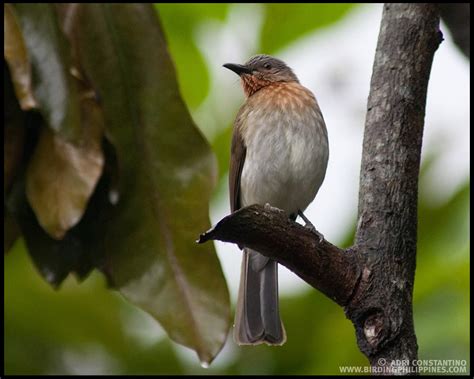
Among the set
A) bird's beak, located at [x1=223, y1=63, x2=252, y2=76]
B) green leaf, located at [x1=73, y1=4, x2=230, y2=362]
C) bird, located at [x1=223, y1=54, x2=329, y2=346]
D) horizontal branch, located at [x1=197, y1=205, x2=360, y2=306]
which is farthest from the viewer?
bird's beak, located at [x1=223, y1=63, x2=252, y2=76]

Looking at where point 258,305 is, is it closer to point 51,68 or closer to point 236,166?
point 236,166

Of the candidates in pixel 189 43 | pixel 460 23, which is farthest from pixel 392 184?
pixel 189 43

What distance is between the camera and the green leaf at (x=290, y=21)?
Answer: 5.14m

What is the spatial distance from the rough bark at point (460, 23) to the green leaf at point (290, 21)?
4.23ft

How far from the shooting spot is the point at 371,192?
10.4 feet

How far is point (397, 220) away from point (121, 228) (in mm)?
1121

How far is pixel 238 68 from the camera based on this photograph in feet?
16.6

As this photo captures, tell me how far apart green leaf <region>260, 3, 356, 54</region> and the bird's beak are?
165 mm

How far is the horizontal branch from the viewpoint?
8.96ft

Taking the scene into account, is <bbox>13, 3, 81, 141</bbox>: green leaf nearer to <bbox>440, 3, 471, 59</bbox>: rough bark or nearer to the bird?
the bird

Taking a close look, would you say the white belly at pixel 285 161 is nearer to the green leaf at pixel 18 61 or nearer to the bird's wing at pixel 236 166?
the bird's wing at pixel 236 166

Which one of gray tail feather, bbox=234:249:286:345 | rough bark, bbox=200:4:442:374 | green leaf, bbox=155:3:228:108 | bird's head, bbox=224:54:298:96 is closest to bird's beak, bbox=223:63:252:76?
bird's head, bbox=224:54:298:96

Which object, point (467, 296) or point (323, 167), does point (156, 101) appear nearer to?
point (323, 167)

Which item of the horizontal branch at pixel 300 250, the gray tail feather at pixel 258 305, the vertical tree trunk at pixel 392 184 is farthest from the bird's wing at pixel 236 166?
the horizontal branch at pixel 300 250
